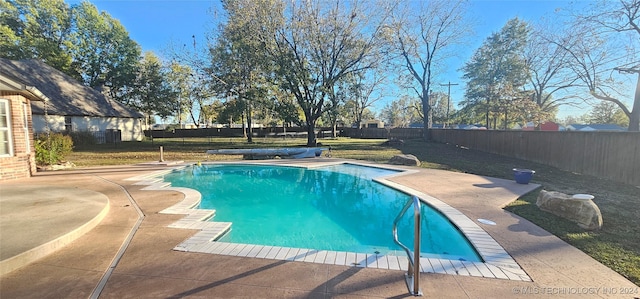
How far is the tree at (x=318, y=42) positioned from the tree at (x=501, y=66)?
15.1 meters

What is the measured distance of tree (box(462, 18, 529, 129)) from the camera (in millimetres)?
25906

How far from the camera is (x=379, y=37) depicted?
19.1 meters

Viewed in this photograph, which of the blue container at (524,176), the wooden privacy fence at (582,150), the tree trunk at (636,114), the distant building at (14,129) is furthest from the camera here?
the tree trunk at (636,114)

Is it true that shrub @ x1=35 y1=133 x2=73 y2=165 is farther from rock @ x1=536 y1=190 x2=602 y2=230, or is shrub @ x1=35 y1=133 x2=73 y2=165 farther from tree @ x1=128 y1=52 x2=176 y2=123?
tree @ x1=128 y1=52 x2=176 y2=123

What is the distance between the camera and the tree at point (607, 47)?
12.8 m

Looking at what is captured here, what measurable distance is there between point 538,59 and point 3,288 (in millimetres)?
33304

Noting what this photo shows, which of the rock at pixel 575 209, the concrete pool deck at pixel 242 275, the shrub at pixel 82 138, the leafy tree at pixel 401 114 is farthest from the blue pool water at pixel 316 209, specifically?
the leafy tree at pixel 401 114

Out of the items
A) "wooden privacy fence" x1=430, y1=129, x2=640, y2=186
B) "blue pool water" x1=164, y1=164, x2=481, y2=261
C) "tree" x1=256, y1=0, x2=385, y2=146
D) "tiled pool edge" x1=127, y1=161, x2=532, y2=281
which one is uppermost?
"tree" x1=256, y1=0, x2=385, y2=146

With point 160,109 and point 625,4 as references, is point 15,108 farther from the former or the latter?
point 160,109

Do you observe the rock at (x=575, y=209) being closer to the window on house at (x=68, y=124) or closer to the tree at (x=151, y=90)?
the window on house at (x=68, y=124)

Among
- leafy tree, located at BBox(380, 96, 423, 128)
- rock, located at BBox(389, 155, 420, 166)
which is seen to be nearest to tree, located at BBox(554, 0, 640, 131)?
rock, located at BBox(389, 155, 420, 166)

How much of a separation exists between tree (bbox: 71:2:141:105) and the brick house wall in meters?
23.1

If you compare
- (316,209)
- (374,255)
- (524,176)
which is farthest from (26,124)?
(524,176)

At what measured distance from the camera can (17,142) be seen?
752cm
